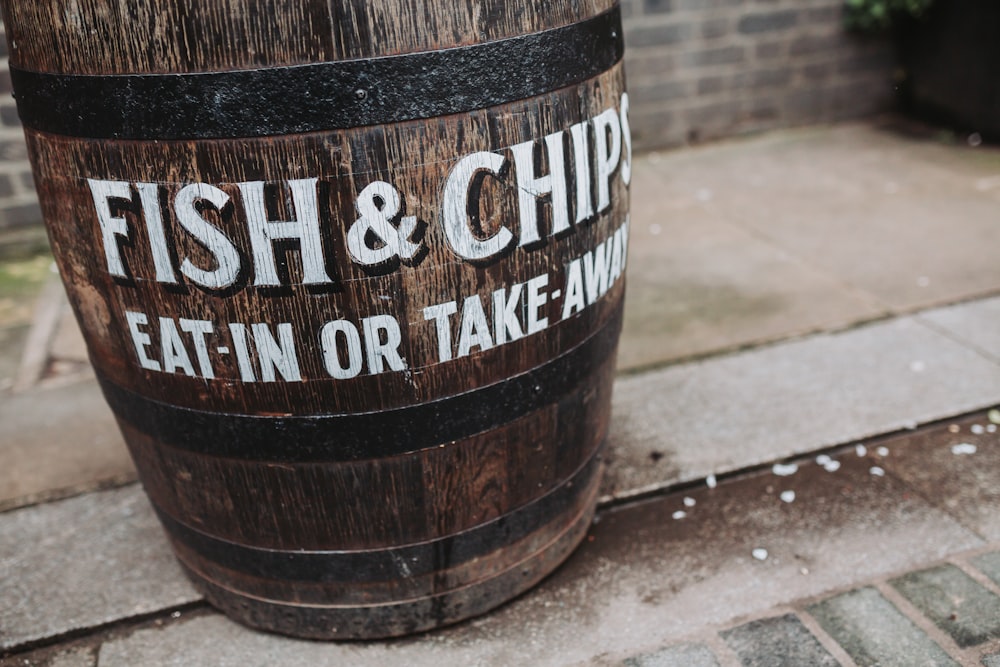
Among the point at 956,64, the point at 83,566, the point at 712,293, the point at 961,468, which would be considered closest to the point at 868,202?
the point at 712,293

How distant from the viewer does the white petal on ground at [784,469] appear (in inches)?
93.7

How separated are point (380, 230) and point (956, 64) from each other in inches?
194

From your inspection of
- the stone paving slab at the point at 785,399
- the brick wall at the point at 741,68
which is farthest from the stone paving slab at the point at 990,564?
the brick wall at the point at 741,68

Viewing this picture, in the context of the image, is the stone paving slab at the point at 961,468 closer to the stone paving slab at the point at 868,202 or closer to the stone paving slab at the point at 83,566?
the stone paving slab at the point at 868,202

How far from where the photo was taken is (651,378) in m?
2.89

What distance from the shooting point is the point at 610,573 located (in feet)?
6.75

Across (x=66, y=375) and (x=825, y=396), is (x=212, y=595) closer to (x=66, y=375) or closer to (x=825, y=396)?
(x=66, y=375)

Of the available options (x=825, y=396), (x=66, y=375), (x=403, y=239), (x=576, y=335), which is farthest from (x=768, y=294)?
(x=66, y=375)

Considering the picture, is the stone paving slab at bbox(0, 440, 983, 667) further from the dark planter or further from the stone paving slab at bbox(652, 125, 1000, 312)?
the dark planter

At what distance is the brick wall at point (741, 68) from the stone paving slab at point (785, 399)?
2569 mm

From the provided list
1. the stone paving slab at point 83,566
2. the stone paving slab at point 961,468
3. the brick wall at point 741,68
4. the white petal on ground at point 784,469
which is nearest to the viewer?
the stone paving slab at point 83,566

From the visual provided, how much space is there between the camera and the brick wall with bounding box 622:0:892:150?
16.6 feet

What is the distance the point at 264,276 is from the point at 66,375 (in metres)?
2.07

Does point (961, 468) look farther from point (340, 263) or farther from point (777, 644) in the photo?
point (340, 263)
